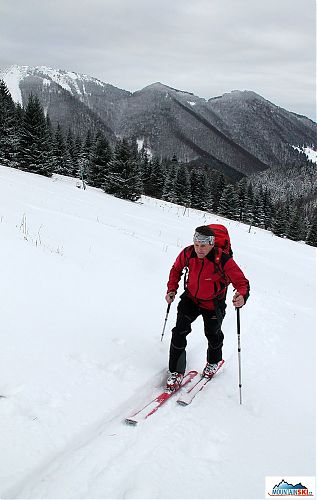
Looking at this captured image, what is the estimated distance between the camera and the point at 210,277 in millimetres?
5008

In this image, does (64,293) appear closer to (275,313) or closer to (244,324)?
(244,324)

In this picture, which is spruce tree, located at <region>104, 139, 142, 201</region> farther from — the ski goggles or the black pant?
the ski goggles

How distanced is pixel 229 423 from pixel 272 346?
295cm

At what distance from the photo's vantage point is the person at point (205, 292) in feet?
16.0

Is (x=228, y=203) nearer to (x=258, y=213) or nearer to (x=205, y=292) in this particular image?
(x=258, y=213)

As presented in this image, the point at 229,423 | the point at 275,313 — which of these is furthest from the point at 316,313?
the point at 229,423

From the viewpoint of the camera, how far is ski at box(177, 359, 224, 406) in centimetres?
480

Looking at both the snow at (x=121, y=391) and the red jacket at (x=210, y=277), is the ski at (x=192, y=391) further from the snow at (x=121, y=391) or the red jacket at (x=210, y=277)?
the red jacket at (x=210, y=277)

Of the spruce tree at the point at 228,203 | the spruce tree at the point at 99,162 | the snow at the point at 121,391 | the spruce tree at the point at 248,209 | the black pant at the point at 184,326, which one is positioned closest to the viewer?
the snow at the point at 121,391

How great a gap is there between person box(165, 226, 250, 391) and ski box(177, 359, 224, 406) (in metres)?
0.12

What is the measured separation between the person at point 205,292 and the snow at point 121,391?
0.40 meters

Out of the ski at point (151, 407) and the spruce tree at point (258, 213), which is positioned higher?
the spruce tree at point (258, 213)

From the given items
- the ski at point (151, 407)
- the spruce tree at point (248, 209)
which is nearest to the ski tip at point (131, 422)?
the ski at point (151, 407)

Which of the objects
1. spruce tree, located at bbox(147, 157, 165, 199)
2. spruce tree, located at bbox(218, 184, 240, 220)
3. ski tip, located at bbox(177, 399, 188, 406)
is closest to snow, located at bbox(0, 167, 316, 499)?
ski tip, located at bbox(177, 399, 188, 406)
